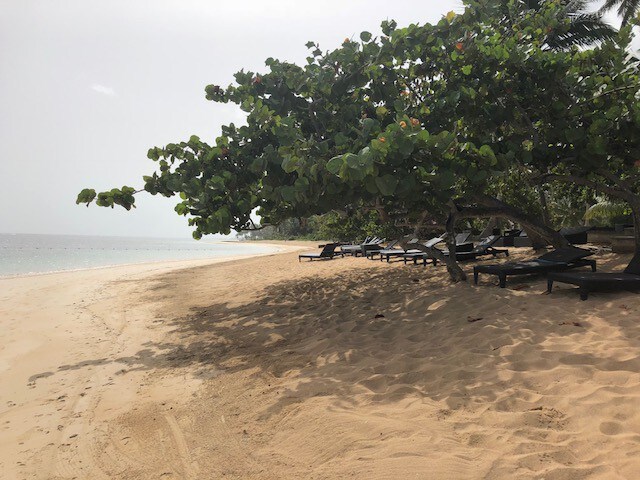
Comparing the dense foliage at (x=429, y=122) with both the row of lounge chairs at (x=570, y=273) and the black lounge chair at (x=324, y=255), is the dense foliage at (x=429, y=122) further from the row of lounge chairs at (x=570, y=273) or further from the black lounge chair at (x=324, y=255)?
the black lounge chair at (x=324, y=255)

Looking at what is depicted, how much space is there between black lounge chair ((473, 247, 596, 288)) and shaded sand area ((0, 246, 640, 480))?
31 centimetres

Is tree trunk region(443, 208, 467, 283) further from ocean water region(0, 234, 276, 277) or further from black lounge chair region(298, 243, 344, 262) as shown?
ocean water region(0, 234, 276, 277)

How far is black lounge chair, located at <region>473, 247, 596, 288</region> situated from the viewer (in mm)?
7081

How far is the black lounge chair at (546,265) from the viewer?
7.08 meters

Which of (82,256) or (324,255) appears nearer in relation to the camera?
(324,255)

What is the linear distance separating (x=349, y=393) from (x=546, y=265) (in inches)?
203

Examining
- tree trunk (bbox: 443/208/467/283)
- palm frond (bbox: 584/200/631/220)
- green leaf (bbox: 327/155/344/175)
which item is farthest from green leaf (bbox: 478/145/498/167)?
palm frond (bbox: 584/200/631/220)

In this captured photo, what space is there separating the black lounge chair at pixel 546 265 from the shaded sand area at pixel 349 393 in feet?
1.01

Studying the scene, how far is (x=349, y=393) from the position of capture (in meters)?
3.80

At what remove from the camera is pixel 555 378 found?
3512mm

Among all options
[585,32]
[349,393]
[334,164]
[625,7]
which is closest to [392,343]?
[349,393]

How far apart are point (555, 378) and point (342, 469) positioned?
2.15 meters

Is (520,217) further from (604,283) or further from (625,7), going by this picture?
(625,7)

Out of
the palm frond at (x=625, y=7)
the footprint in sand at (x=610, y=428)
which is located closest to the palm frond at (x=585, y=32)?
the palm frond at (x=625, y=7)
